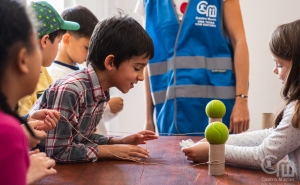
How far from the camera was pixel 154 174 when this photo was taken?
127 cm

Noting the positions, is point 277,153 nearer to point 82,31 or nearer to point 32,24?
point 32,24

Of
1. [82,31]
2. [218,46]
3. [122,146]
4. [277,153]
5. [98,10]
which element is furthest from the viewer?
[98,10]

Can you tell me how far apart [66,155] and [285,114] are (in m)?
0.63

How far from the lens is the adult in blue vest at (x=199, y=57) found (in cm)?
197

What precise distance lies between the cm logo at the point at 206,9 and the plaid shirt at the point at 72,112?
65 cm

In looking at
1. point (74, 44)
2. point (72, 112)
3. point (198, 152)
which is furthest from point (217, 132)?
point (74, 44)

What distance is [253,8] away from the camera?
10.4ft

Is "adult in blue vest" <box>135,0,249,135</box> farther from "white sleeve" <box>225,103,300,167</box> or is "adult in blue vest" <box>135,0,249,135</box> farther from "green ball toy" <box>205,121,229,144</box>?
"green ball toy" <box>205,121,229,144</box>

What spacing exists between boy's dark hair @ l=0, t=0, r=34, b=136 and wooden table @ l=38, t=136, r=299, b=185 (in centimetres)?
46

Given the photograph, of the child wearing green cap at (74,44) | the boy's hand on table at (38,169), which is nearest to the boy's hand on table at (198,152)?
the boy's hand on table at (38,169)

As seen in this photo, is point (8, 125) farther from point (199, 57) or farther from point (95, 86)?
point (199, 57)

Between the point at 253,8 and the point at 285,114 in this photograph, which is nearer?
the point at 285,114

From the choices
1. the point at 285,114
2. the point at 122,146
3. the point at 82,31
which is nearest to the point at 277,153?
the point at 285,114

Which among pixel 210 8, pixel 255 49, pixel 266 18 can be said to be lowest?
pixel 255 49
